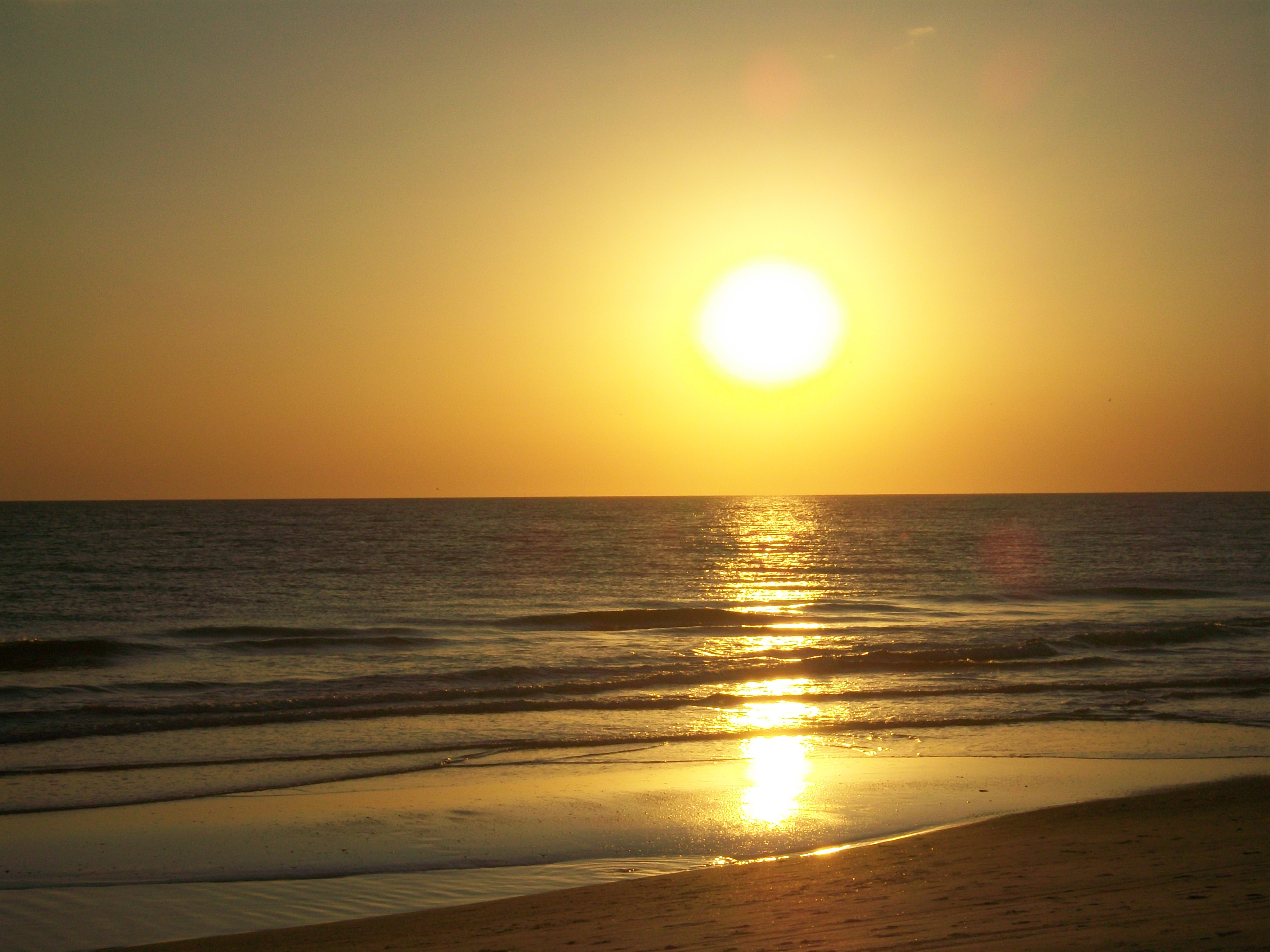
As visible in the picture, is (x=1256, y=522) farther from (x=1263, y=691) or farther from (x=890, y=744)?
(x=890, y=744)

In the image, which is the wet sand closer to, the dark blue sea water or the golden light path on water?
the golden light path on water

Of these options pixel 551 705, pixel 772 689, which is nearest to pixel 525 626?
pixel 772 689

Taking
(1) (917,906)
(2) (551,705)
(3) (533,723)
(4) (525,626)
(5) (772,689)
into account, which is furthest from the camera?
(4) (525,626)

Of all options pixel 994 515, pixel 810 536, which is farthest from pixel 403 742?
pixel 994 515

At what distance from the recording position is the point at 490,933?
6.77 meters

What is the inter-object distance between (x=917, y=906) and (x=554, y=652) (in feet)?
60.3

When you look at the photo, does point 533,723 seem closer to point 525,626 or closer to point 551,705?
point 551,705

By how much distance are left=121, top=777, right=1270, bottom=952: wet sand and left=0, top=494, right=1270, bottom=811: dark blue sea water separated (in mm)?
5391

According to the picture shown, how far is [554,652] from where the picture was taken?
24.8m

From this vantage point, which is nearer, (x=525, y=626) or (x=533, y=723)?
(x=533, y=723)

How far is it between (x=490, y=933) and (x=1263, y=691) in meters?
16.8

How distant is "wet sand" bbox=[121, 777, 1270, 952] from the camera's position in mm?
6160

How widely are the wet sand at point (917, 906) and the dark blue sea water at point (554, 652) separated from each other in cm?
539

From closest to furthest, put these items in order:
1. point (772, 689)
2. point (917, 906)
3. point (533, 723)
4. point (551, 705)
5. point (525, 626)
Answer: point (917, 906) → point (533, 723) → point (551, 705) → point (772, 689) → point (525, 626)
